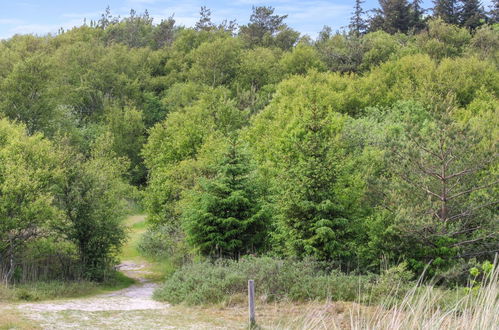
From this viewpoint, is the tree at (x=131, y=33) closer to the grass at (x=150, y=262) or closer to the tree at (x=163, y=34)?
the tree at (x=163, y=34)

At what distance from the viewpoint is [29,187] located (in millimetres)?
24531

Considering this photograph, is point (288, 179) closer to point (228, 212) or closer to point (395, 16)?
point (228, 212)

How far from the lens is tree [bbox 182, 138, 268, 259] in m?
25.1

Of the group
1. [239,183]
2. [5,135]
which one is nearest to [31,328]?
[239,183]

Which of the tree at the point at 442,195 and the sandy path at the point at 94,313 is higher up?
the tree at the point at 442,195

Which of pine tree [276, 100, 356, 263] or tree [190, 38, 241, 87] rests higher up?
tree [190, 38, 241, 87]

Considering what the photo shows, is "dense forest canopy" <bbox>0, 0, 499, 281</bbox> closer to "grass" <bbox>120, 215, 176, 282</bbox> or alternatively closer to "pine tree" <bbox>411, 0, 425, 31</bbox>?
"grass" <bbox>120, 215, 176, 282</bbox>

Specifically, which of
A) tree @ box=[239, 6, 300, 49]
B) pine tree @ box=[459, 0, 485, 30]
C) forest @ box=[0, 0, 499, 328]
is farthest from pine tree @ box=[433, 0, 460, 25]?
forest @ box=[0, 0, 499, 328]

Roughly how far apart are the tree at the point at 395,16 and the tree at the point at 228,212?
2458 inches

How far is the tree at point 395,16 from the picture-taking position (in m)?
80.3

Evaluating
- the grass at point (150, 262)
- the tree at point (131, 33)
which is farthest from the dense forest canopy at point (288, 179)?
the tree at point (131, 33)

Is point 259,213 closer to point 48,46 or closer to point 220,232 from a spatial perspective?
point 220,232

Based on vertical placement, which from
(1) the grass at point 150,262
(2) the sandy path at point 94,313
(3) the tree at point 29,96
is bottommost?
(1) the grass at point 150,262

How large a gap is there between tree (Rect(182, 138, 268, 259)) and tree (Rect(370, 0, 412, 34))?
62.4 m
